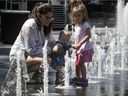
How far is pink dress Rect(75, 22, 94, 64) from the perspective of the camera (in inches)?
328

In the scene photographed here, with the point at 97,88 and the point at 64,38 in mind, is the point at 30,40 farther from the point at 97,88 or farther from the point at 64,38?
the point at 97,88

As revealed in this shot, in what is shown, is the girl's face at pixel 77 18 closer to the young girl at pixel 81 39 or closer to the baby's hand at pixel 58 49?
the young girl at pixel 81 39

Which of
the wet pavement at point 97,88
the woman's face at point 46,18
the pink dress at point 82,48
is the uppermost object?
the woman's face at point 46,18

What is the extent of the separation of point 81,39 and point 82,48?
0.45ft

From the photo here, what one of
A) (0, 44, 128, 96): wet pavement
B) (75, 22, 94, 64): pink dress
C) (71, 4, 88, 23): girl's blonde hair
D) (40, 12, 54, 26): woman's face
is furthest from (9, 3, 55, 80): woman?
(75, 22, 94, 64): pink dress

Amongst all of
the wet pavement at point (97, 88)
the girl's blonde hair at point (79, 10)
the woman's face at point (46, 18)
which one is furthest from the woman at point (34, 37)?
the girl's blonde hair at point (79, 10)

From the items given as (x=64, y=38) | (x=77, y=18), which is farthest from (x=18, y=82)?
(x=77, y=18)

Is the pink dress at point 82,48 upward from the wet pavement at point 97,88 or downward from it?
upward

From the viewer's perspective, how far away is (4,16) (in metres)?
20.1

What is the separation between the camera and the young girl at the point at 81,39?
832cm

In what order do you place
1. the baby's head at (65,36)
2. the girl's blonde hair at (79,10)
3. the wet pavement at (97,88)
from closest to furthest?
the wet pavement at (97,88) < the baby's head at (65,36) < the girl's blonde hair at (79,10)

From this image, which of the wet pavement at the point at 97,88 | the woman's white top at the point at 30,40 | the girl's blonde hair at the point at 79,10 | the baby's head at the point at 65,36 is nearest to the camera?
the wet pavement at the point at 97,88

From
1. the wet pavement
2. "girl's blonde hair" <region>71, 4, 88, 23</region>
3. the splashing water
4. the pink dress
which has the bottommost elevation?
the wet pavement

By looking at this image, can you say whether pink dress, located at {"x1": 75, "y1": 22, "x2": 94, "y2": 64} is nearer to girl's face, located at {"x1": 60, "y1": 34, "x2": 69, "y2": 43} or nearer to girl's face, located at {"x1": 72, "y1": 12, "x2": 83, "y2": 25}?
girl's face, located at {"x1": 72, "y1": 12, "x2": 83, "y2": 25}
